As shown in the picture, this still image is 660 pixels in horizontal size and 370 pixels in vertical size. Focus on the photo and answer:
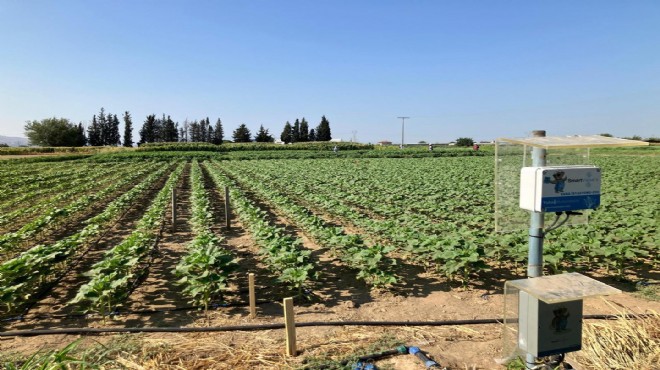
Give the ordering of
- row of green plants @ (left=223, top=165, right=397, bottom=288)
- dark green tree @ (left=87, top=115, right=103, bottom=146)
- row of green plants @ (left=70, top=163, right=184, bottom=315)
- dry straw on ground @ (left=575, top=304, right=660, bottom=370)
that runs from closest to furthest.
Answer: dry straw on ground @ (left=575, top=304, right=660, bottom=370) < row of green plants @ (left=70, top=163, right=184, bottom=315) < row of green plants @ (left=223, top=165, right=397, bottom=288) < dark green tree @ (left=87, top=115, right=103, bottom=146)

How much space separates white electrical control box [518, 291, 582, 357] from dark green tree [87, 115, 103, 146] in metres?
→ 113

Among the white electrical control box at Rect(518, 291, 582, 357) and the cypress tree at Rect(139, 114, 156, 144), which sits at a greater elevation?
the cypress tree at Rect(139, 114, 156, 144)

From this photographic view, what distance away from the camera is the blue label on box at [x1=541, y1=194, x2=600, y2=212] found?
3.09 m

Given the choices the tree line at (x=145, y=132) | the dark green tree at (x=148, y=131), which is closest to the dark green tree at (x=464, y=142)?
the tree line at (x=145, y=132)

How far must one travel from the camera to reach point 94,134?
323ft

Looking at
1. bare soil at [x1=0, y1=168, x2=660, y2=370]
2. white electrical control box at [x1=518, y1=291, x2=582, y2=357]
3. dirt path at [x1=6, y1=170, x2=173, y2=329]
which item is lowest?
dirt path at [x1=6, y1=170, x2=173, y2=329]

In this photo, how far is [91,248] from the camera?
8.87 m

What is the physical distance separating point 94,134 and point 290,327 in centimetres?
11195

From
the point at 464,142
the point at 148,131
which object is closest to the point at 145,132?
the point at 148,131

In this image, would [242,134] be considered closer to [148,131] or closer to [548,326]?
[148,131]

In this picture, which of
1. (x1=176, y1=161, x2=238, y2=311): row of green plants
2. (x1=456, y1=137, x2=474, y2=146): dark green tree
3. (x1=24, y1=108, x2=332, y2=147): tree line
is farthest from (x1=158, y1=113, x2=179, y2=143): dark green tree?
(x1=176, y1=161, x2=238, y2=311): row of green plants

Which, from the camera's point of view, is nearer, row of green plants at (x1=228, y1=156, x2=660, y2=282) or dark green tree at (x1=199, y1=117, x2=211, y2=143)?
row of green plants at (x1=228, y1=156, x2=660, y2=282)

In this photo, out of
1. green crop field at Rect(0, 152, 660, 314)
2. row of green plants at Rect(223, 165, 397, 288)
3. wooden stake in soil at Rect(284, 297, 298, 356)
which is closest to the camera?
wooden stake in soil at Rect(284, 297, 298, 356)

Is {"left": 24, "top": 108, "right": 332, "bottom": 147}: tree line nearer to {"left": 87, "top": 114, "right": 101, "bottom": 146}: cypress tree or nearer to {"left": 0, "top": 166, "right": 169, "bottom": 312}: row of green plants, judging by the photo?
{"left": 87, "top": 114, "right": 101, "bottom": 146}: cypress tree
